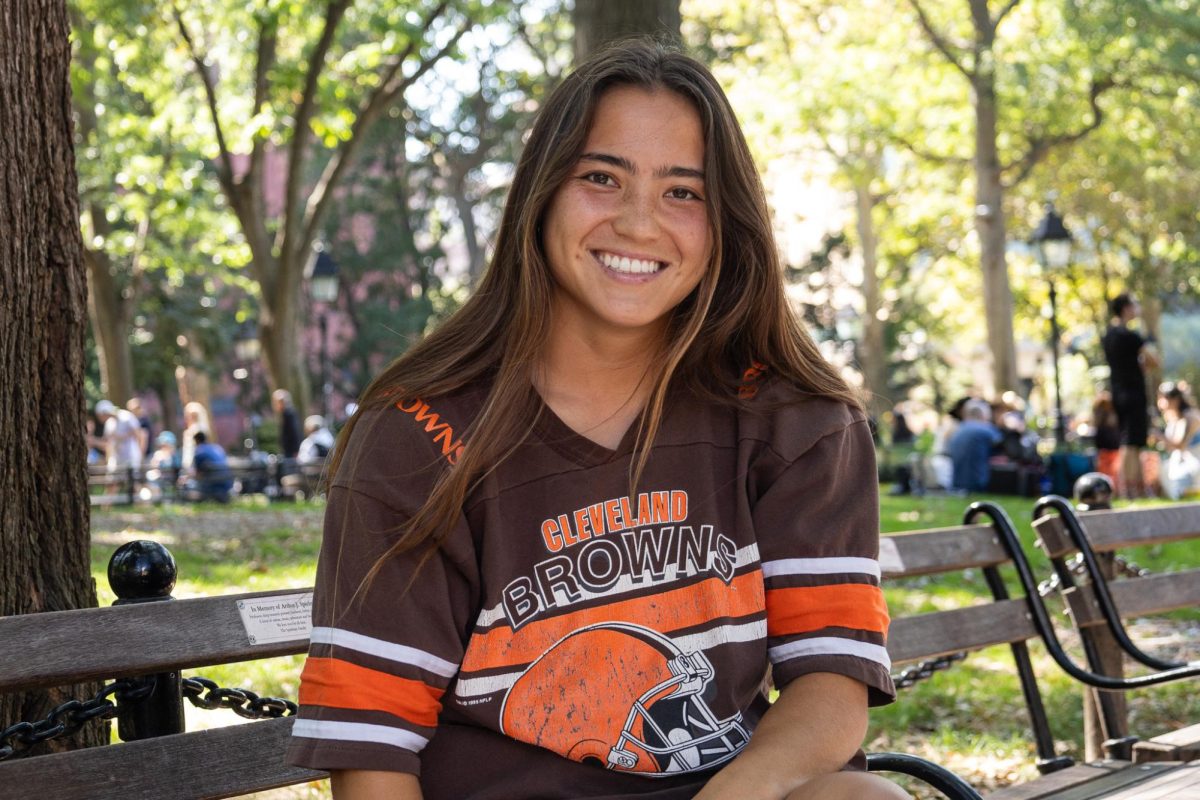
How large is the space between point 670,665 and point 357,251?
4360 cm

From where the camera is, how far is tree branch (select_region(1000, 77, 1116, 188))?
24734 mm

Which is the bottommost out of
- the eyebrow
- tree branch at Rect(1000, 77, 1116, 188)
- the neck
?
the neck

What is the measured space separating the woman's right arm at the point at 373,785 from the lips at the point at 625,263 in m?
0.95

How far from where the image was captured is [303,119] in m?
17.0

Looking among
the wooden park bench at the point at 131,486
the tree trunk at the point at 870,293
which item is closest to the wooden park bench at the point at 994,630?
the wooden park bench at the point at 131,486

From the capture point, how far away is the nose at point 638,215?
259 cm

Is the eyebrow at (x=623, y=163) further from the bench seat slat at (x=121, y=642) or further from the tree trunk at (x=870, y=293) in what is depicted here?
the tree trunk at (x=870, y=293)

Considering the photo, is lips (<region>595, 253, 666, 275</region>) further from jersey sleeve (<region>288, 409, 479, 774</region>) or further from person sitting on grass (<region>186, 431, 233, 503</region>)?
person sitting on grass (<region>186, 431, 233, 503</region>)

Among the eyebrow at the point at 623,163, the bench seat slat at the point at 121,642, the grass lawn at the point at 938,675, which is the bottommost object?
the grass lawn at the point at 938,675

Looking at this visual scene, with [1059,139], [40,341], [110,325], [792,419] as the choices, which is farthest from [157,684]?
[1059,139]

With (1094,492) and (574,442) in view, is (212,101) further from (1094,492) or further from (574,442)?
(574,442)

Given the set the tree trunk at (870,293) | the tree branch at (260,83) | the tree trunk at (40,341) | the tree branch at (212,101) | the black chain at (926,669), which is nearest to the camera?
the tree trunk at (40,341)

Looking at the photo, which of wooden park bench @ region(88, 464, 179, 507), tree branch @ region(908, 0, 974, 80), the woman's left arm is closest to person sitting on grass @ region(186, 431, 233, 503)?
wooden park bench @ region(88, 464, 179, 507)

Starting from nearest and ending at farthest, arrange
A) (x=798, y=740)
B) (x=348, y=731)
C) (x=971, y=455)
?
(x=348, y=731), (x=798, y=740), (x=971, y=455)
